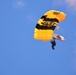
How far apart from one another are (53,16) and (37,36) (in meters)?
1.71

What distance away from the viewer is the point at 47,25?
148ft

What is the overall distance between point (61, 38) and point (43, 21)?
256cm

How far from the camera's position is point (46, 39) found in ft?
149

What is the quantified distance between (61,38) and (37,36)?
216 centimetres

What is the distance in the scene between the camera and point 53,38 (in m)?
46.6

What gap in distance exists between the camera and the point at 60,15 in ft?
146

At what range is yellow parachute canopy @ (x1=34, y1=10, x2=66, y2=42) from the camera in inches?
1740

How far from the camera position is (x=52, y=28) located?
149 feet

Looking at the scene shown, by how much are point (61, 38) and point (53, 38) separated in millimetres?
575

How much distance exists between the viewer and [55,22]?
1773 inches

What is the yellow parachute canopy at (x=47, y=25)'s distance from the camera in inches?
1740

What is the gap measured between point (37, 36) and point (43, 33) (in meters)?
0.52

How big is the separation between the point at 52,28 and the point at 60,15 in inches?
56.3
